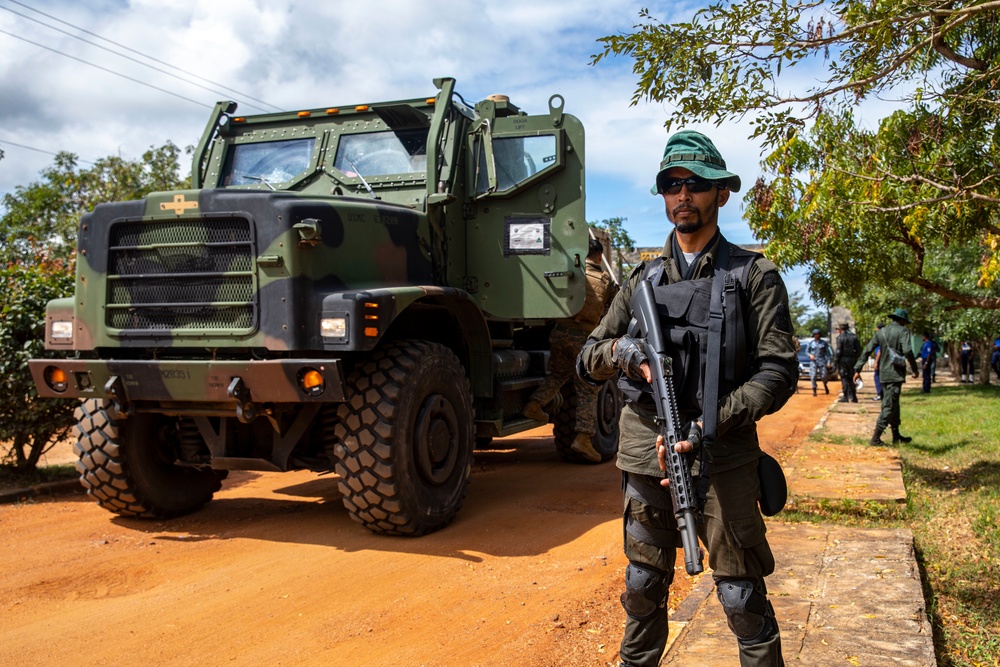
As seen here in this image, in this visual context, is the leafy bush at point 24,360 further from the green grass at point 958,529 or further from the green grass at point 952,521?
the green grass at point 958,529

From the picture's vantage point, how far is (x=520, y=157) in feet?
23.4

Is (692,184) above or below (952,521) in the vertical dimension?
above

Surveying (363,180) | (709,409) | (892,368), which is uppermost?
(363,180)

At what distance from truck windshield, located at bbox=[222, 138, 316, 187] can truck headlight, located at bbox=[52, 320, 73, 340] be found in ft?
6.24

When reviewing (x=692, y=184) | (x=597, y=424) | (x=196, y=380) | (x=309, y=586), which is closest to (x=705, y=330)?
(x=692, y=184)

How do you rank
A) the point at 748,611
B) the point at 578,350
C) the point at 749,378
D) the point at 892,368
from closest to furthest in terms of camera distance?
the point at 748,611 < the point at 749,378 < the point at 578,350 < the point at 892,368

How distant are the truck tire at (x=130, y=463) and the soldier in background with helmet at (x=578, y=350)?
2.94m

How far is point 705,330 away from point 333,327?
2808 millimetres

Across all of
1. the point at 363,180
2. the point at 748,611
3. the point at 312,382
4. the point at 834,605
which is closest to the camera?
the point at 748,611

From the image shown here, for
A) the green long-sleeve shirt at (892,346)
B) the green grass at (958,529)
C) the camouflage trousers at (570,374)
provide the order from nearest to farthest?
the green grass at (958,529) < the camouflage trousers at (570,374) < the green long-sleeve shirt at (892,346)

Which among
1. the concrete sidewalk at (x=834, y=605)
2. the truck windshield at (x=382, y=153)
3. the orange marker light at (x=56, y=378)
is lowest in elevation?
the concrete sidewalk at (x=834, y=605)

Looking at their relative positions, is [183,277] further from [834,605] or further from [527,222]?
[834,605]

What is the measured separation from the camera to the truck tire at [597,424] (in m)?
8.33

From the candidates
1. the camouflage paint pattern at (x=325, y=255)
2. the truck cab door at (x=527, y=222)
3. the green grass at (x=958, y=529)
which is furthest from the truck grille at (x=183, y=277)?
the green grass at (x=958, y=529)
